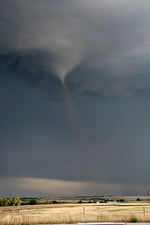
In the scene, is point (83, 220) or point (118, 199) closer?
point (83, 220)

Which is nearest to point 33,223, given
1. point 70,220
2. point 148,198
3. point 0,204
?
point 70,220

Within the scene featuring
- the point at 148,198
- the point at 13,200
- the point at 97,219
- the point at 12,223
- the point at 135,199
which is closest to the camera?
the point at 12,223

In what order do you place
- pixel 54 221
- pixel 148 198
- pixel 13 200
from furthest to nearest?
1. pixel 148 198
2. pixel 13 200
3. pixel 54 221

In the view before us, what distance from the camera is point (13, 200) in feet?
150

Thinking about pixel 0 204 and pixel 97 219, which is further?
pixel 0 204

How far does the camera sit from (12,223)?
1992cm

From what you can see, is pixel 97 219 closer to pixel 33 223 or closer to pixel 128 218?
pixel 128 218

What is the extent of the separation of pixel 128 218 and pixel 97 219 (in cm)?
219

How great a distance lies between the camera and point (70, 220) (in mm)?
21938

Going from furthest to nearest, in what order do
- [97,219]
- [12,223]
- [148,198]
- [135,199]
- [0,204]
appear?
[135,199]
[148,198]
[0,204]
[97,219]
[12,223]

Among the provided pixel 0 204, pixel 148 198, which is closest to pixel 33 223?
pixel 0 204

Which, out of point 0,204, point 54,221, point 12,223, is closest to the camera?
point 12,223

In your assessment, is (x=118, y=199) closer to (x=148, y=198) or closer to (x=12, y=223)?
(x=148, y=198)

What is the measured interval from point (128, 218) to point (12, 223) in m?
8.13
